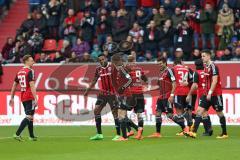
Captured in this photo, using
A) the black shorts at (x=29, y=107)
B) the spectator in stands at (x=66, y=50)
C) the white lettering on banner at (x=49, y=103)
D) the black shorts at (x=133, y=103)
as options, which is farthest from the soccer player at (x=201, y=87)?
the spectator in stands at (x=66, y=50)

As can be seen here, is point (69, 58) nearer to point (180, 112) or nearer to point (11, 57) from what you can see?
point (11, 57)

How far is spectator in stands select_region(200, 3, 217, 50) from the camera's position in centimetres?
2747

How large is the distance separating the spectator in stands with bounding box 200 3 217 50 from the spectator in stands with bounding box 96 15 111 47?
3.88 metres

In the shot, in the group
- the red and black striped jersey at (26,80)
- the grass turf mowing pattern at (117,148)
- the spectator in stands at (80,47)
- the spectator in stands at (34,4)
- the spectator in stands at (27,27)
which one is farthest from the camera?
the spectator in stands at (34,4)

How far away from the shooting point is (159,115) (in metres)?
19.0

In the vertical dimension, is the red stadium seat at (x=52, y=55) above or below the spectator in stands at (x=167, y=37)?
below

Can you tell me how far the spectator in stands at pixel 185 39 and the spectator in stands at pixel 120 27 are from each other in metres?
2.39

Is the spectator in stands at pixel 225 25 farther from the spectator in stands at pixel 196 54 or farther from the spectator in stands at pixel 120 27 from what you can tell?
the spectator in stands at pixel 120 27

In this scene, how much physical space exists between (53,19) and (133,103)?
13.1 m

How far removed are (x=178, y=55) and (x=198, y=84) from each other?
6.70 m

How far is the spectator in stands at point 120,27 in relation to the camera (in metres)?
28.4

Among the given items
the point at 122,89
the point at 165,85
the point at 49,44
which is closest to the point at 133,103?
the point at 122,89

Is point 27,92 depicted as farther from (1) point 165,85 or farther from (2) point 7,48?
(2) point 7,48

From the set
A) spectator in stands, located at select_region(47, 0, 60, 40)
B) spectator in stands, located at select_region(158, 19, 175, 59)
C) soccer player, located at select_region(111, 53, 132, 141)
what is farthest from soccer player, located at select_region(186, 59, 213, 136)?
spectator in stands, located at select_region(47, 0, 60, 40)
